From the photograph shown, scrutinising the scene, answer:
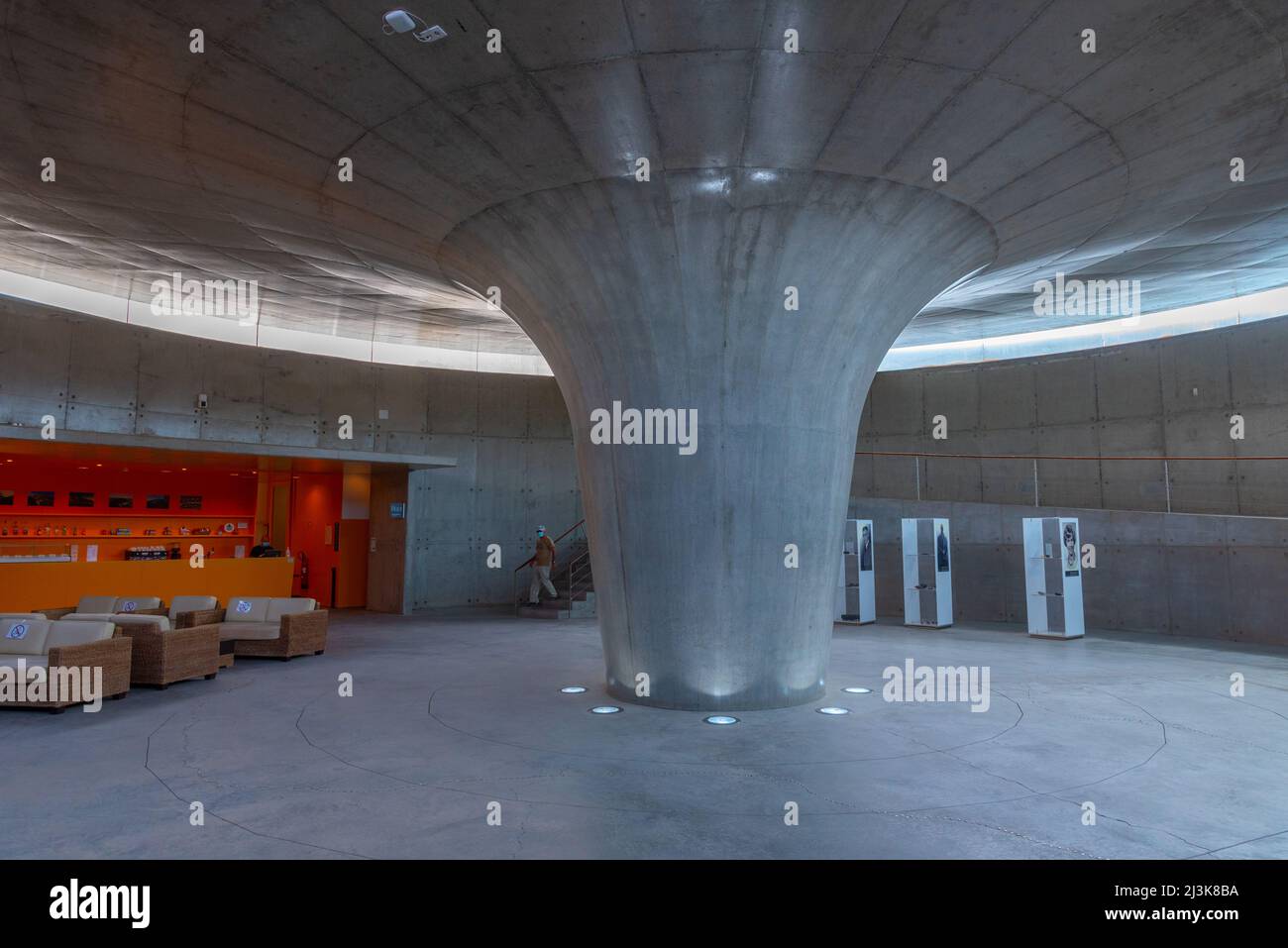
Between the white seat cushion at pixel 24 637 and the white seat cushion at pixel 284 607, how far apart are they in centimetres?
330

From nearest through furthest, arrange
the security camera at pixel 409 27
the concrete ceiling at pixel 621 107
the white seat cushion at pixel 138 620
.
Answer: the security camera at pixel 409 27, the concrete ceiling at pixel 621 107, the white seat cushion at pixel 138 620

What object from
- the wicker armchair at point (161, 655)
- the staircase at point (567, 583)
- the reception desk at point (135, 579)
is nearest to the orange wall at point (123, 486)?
the reception desk at point (135, 579)

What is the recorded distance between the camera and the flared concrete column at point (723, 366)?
285 inches

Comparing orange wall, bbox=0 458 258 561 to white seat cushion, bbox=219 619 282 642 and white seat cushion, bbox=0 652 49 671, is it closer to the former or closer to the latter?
white seat cushion, bbox=219 619 282 642

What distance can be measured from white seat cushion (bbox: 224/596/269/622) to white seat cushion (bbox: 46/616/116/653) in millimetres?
3244

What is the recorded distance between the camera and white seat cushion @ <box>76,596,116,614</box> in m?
11.7

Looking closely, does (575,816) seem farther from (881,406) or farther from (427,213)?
(881,406)

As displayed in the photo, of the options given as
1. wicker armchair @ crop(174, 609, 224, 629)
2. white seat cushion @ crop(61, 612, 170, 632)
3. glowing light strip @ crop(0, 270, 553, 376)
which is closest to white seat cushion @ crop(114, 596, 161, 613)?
wicker armchair @ crop(174, 609, 224, 629)

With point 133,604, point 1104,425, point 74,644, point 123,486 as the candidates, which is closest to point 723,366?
point 74,644

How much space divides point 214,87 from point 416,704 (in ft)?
18.3

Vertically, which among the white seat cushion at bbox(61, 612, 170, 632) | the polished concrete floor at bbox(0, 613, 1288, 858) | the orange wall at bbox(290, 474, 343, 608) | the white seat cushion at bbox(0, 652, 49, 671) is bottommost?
the polished concrete floor at bbox(0, 613, 1288, 858)

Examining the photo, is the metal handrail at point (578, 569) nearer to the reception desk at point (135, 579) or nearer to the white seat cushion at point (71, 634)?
the reception desk at point (135, 579)

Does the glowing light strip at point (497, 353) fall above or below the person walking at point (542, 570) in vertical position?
above

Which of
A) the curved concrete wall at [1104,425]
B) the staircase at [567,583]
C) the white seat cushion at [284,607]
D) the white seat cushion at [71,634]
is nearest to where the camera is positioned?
the white seat cushion at [71,634]
